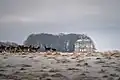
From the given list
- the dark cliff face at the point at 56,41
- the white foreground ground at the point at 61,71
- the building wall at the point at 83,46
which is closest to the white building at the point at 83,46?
the building wall at the point at 83,46

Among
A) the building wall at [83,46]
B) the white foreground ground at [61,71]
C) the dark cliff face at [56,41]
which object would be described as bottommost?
the white foreground ground at [61,71]

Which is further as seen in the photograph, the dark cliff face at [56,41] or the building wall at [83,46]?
the dark cliff face at [56,41]

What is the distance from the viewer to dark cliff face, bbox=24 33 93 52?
966 centimetres

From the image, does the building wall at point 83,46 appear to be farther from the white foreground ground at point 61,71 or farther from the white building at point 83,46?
the white foreground ground at point 61,71

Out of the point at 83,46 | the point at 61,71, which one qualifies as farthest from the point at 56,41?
the point at 61,71

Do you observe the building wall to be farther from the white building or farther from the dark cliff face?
the dark cliff face

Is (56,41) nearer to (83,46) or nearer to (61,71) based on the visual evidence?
(83,46)

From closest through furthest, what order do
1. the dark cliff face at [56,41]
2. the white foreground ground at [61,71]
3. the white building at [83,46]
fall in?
the white foreground ground at [61,71] → the white building at [83,46] → the dark cliff face at [56,41]

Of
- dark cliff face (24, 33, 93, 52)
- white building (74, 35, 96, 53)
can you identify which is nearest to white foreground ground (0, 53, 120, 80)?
white building (74, 35, 96, 53)

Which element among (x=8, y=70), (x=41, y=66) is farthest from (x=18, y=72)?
(x=41, y=66)

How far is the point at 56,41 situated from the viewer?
35.5 ft

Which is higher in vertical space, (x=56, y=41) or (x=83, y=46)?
(x=56, y=41)

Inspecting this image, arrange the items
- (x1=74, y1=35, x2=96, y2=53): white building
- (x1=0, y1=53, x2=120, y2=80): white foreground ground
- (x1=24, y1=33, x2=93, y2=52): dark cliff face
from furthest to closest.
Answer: (x1=24, y1=33, x2=93, y2=52): dark cliff face < (x1=74, y1=35, x2=96, y2=53): white building < (x1=0, y1=53, x2=120, y2=80): white foreground ground

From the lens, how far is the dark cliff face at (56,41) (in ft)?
31.7
